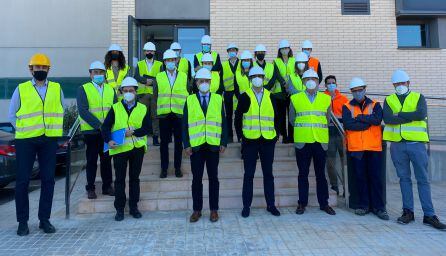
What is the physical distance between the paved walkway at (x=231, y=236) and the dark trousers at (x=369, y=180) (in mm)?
227

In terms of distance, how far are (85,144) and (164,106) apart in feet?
4.55

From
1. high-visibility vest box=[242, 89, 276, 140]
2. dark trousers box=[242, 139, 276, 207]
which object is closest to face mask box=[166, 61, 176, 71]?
high-visibility vest box=[242, 89, 276, 140]

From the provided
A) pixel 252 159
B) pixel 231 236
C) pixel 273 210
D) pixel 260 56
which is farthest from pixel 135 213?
pixel 260 56

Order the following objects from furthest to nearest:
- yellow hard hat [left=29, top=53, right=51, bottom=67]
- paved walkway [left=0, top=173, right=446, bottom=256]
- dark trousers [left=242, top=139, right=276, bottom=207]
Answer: dark trousers [left=242, top=139, right=276, bottom=207] → yellow hard hat [left=29, top=53, right=51, bottom=67] → paved walkway [left=0, top=173, right=446, bottom=256]

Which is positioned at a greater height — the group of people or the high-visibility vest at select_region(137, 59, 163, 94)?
the high-visibility vest at select_region(137, 59, 163, 94)

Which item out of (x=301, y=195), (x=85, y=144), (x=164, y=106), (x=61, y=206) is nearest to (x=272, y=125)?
(x=301, y=195)

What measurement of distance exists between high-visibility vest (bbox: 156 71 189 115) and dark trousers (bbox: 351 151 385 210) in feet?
9.52

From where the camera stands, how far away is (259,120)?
5.36m

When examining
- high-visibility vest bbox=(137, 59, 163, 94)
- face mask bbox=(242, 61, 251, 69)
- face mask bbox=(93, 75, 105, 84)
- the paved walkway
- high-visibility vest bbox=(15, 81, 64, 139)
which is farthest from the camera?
high-visibility vest bbox=(137, 59, 163, 94)

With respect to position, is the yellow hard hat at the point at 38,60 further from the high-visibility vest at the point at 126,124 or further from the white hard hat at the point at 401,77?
the white hard hat at the point at 401,77

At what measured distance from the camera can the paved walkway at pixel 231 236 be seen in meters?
4.14

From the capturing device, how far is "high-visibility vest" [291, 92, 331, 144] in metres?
5.49

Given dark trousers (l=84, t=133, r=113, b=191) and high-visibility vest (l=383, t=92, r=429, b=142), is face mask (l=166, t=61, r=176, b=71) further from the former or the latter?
high-visibility vest (l=383, t=92, r=429, b=142)

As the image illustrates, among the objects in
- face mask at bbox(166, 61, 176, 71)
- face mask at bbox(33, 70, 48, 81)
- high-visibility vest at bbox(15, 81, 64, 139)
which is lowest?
high-visibility vest at bbox(15, 81, 64, 139)
